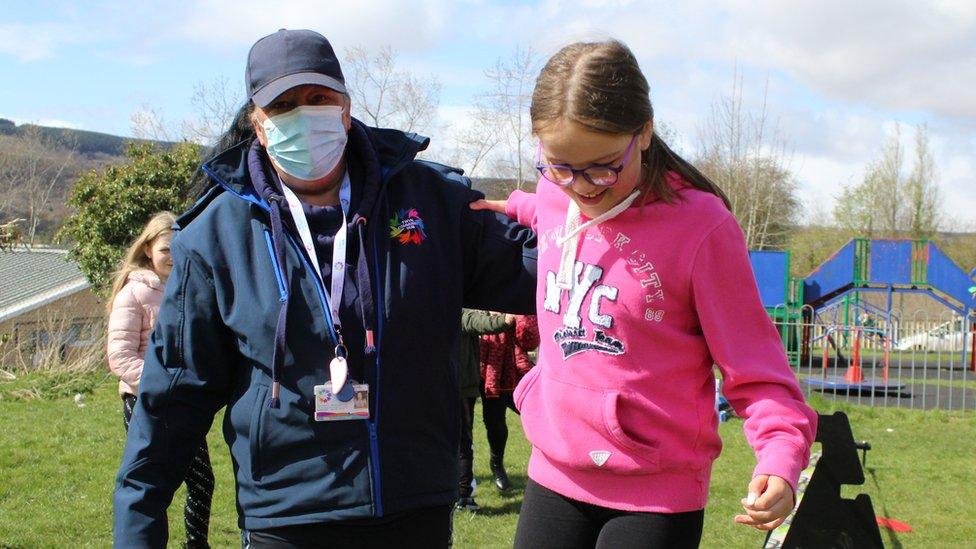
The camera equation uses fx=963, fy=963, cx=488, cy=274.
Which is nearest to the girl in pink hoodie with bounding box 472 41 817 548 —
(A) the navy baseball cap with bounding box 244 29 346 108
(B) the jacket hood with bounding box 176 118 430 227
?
(B) the jacket hood with bounding box 176 118 430 227

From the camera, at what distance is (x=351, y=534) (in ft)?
7.29

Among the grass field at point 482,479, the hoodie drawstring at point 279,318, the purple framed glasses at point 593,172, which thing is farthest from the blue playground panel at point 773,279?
the hoodie drawstring at point 279,318

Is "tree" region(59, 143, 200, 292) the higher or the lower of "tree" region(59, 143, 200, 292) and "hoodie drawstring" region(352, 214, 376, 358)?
the higher

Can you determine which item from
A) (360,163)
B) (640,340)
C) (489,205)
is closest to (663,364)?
(640,340)

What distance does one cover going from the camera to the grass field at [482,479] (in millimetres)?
6488

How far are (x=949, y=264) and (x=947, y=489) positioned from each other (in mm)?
15844

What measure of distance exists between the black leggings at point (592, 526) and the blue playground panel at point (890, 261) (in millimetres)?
21995

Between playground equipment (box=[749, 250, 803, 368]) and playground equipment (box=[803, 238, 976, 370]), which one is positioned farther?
playground equipment (box=[803, 238, 976, 370])

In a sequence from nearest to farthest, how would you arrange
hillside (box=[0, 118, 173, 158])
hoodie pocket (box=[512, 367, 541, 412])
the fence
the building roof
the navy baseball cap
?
the navy baseball cap → hoodie pocket (box=[512, 367, 541, 412]) → the fence → the building roof → hillside (box=[0, 118, 173, 158])

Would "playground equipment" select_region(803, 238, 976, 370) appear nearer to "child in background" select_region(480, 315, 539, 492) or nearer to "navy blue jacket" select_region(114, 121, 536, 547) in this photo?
"child in background" select_region(480, 315, 539, 492)

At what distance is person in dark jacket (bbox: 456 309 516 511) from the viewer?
673 cm

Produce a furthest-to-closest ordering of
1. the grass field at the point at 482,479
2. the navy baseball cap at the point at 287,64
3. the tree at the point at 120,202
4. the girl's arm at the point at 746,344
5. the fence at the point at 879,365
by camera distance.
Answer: the tree at the point at 120,202, the fence at the point at 879,365, the grass field at the point at 482,479, the navy baseball cap at the point at 287,64, the girl's arm at the point at 746,344

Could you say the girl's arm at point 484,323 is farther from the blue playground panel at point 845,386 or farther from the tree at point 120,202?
the tree at point 120,202

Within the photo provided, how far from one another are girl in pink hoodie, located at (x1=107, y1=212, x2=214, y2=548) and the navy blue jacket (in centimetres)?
328
